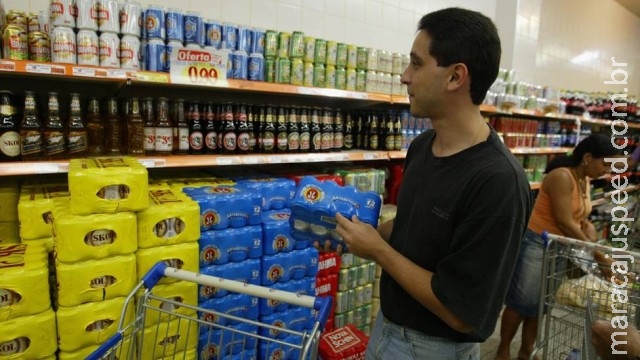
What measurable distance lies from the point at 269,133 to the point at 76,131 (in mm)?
980

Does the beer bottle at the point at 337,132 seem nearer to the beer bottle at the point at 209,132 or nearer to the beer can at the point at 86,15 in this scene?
the beer bottle at the point at 209,132

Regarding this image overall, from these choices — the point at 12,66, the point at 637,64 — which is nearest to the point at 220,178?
the point at 12,66

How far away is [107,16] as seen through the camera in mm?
1785

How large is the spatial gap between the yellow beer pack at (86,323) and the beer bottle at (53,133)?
682 millimetres

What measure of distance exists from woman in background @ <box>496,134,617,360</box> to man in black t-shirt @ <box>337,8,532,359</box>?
1.56m

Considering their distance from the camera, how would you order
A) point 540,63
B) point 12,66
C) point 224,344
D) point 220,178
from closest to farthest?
point 12,66 < point 224,344 < point 220,178 < point 540,63

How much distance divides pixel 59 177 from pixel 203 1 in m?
1.37

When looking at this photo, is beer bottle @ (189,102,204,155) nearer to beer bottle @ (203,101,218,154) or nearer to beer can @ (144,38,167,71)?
beer bottle @ (203,101,218,154)

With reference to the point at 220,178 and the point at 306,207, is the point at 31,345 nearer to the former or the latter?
the point at 306,207

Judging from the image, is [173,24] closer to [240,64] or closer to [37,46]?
[240,64]

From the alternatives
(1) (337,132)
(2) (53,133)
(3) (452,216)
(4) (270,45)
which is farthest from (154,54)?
(3) (452,216)

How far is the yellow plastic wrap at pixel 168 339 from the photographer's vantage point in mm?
1625

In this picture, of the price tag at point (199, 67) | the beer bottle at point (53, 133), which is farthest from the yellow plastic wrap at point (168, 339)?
the price tag at point (199, 67)

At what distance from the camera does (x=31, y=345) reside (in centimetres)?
138
